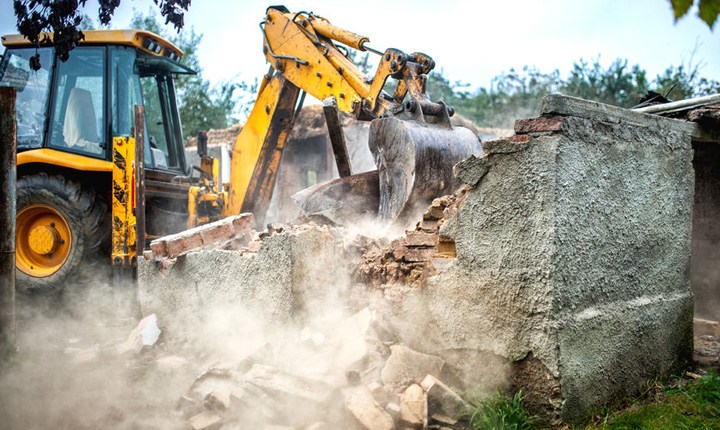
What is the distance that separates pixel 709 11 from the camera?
1.16 metres

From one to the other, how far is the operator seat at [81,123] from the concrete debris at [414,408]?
4.98m

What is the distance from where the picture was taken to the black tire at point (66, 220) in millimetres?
6336

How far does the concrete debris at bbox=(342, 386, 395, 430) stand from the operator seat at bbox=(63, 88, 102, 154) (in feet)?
15.6

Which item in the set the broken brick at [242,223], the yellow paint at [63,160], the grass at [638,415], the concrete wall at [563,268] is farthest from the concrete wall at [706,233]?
the yellow paint at [63,160]

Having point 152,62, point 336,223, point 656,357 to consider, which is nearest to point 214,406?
point 336,223

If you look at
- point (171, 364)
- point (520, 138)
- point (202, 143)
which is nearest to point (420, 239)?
point (520, 138)

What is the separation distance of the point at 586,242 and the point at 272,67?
492cm

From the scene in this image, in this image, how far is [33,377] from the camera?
4.30 m

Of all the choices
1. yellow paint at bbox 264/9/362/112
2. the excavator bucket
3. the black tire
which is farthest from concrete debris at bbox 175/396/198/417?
yellow paint at bbox 264/9/362/112

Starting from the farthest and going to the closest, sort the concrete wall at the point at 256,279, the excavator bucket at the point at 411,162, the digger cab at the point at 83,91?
the digger cab at the point at 83,91
the excavator bucket at the point at 411,162
the concrete wall at the point at 256,279

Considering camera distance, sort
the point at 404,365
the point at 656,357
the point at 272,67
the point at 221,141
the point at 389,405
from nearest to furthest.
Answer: the point at 389,405
the point at 404,365
the point at 656,357
the point at 272,67
the point at 221,141

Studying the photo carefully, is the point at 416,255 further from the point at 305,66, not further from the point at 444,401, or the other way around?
the point at 305,66

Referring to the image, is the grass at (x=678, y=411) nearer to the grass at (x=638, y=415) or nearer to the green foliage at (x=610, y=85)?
the grass at (x=638, y=415)

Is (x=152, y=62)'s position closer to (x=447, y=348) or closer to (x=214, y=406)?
(x=214, y=406)
